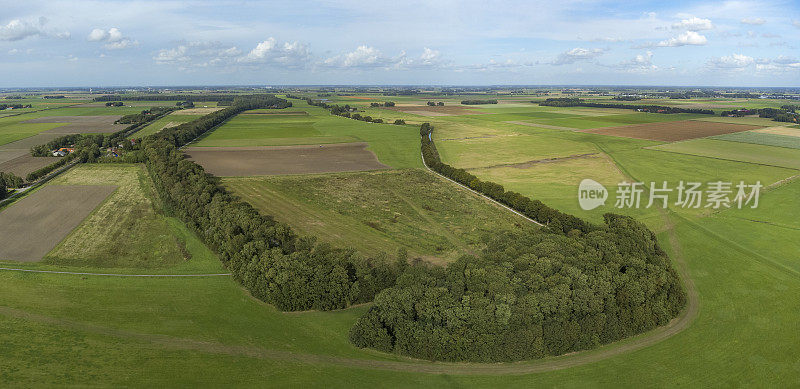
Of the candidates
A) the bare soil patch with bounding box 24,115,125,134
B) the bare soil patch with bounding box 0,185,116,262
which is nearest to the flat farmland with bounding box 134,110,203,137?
the bare soil patch with bounding box 24,115,125,134

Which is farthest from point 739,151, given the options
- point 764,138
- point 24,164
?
point 24,164

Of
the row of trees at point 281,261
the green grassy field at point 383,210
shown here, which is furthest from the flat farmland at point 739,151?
the row of trees at point 281,261

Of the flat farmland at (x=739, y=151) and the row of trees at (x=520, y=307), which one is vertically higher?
the flat farmland at (x=739, y=151)

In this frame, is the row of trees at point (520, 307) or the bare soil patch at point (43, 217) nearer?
the row of trees at point (520, 307)

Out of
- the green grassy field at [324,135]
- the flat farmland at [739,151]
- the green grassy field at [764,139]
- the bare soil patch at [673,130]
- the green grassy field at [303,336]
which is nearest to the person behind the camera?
the green grassy field at [303,336]

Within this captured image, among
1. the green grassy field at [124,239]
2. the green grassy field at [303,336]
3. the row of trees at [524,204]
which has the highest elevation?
the row of trees at [524,204]

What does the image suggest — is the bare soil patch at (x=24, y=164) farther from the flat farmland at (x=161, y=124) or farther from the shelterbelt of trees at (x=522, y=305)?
the shelterbelt of trees at (x=522, y=305)
